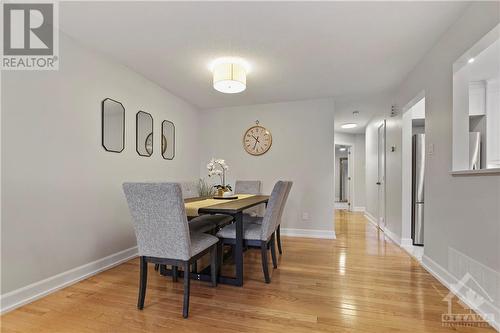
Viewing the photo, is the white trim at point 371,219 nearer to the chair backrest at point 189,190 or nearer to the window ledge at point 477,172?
the window ledge at point 477,172

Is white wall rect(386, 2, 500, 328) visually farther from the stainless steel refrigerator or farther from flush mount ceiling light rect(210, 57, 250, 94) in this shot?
flush mount ceiling light rect(210, 57, 250, 94)

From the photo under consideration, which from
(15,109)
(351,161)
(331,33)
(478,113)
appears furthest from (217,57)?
(351,161)

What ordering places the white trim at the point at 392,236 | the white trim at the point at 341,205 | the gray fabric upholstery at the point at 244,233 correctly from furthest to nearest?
the white trim at the point at 341,205 < the white trim at the point at 392,236 < the gray fabric upholstery at the point at 244,233

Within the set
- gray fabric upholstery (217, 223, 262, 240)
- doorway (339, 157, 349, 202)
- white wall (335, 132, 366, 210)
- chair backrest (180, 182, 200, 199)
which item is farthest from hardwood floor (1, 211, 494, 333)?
doorway (339, 157, 349, 202)

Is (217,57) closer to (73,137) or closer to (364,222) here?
(73,137)

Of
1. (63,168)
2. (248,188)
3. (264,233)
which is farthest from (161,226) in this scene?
(248,188)

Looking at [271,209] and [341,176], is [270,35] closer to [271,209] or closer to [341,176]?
[271,209]

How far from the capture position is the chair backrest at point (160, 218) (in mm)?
1651

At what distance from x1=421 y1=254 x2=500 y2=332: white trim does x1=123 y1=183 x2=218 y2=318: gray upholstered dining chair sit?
208cm

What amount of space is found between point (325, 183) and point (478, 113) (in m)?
2.15

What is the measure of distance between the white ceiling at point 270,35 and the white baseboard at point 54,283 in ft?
7.33

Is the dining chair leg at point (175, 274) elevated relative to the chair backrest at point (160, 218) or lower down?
lower down

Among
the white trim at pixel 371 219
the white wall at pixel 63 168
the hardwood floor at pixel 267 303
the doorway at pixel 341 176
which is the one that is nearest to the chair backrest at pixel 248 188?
the hardwood floor at pixel 267 303

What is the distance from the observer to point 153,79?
332cm
